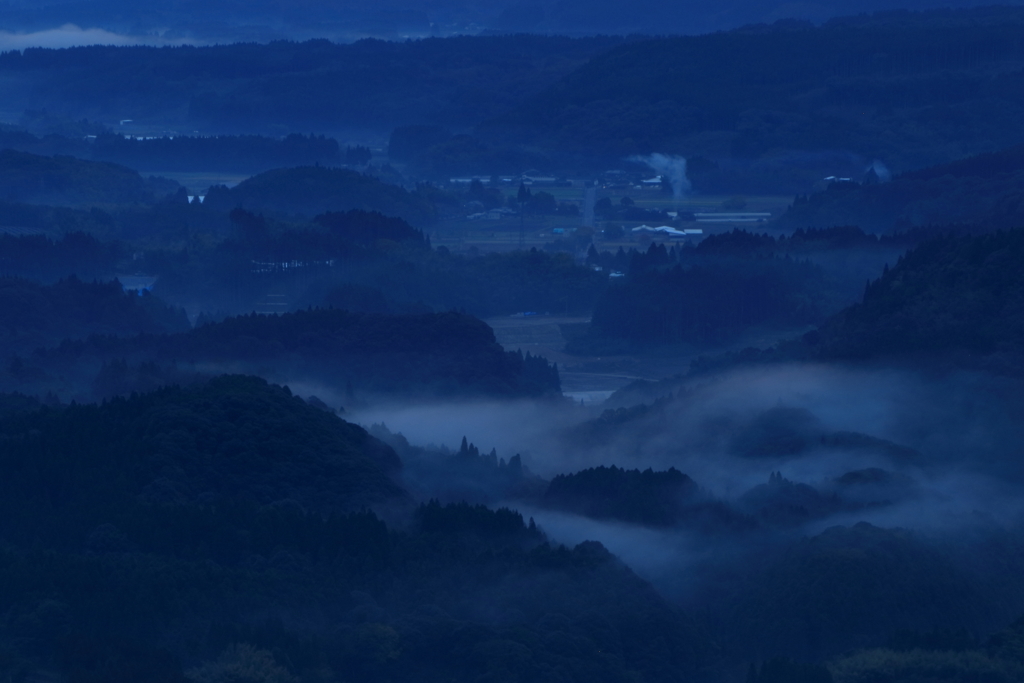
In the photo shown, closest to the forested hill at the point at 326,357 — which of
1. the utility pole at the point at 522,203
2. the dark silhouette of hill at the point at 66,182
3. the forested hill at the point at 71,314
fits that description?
the forested hill at the point at 71,314

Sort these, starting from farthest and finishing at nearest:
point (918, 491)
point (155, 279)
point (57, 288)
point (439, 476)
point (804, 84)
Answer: point (804, 84)
point (155, 279)
point (57, 288)
point (439, 476)
point (918, 491)

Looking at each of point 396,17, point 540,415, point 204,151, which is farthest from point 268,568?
point 396,17

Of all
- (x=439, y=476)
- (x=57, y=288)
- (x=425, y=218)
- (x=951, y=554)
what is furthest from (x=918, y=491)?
(x=425, y=218)

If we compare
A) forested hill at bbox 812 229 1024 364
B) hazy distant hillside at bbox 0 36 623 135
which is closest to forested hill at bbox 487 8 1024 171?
hazy distant hillside at bbox 0 36 623 135

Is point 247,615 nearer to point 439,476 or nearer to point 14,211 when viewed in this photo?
point 439,476

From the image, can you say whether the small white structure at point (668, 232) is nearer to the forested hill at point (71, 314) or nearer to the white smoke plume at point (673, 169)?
the white smoke plume at point (673, 169)

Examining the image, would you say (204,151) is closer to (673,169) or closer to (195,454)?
(673,169)
